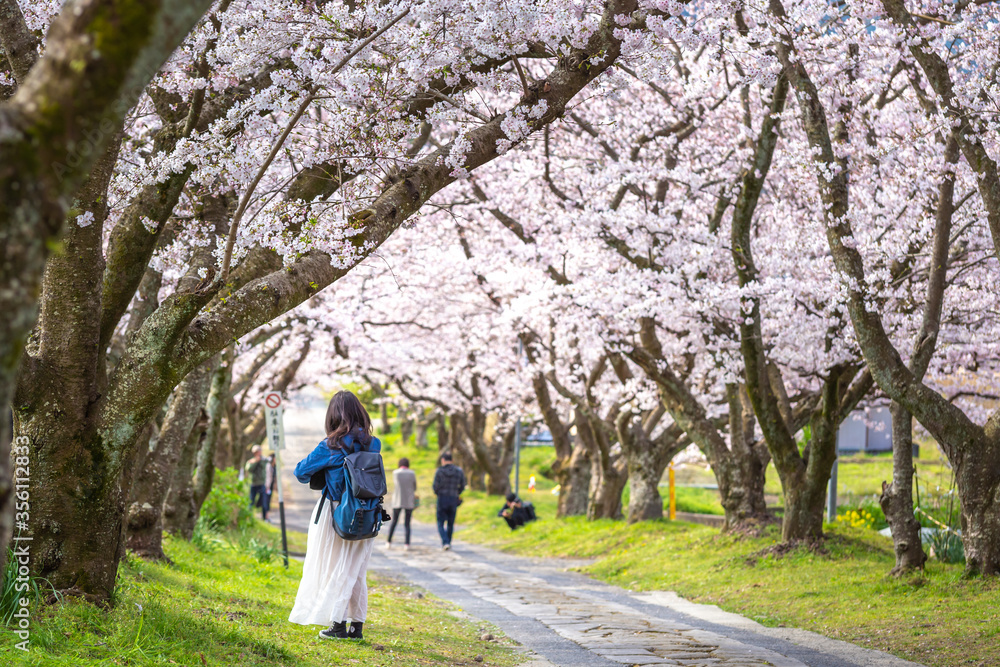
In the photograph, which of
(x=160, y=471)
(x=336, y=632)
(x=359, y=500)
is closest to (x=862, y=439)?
(x=160, y=471)

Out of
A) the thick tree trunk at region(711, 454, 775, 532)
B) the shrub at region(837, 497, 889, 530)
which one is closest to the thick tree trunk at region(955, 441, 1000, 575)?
the thick tree trunk at region(711, 454, 775, 532)

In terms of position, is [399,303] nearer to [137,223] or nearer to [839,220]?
[839,220]

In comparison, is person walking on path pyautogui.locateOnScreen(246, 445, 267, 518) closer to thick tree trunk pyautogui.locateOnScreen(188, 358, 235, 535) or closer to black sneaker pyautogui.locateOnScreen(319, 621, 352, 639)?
thick tree trunk pyautogui.locateOnScreen(188, 358, 235, 535)

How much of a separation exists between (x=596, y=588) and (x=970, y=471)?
508 centimetres

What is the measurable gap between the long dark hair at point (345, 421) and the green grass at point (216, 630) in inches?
55.6

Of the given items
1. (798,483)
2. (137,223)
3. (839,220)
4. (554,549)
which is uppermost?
(839,220)

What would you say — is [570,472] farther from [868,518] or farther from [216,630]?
[216,630]

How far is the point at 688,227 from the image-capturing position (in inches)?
506

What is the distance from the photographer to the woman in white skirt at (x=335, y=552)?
6.14m

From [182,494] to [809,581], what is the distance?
7735 mm

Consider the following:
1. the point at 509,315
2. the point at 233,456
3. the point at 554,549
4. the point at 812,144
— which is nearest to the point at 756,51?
the point at 812,144

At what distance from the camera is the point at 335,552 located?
6.22 metres

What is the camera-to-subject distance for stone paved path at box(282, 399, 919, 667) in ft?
20.9

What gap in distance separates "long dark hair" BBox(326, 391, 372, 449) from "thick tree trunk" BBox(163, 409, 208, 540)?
4.71 m
